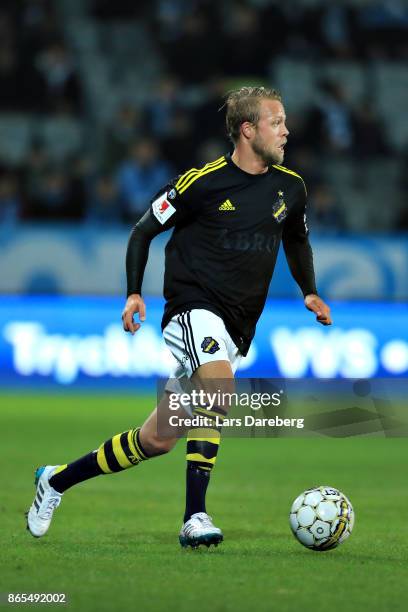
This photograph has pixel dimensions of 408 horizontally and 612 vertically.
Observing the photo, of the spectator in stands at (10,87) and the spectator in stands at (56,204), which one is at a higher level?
the spectator in stands at (10,87)

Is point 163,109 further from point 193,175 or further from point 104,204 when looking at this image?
point 193,175

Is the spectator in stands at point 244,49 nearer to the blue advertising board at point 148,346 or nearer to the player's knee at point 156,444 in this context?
the blue advertising board at point 148,346

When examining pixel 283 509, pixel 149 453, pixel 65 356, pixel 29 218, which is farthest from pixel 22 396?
pixel 149 453

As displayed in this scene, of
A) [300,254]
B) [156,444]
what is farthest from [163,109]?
[156,444]

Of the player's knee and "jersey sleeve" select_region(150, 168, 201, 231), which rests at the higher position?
"jersey sleeve" select_region(150, 168, 201, 231)

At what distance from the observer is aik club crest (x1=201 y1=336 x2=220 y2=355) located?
5852 millimetres

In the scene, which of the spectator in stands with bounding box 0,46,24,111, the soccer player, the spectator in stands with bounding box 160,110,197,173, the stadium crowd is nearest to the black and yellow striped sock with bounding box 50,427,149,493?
the soccer player

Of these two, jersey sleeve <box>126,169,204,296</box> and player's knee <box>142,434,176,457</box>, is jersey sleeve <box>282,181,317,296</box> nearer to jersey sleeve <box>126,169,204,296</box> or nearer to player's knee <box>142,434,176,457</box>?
jersey sleeve <box>126,169,204,296</box>

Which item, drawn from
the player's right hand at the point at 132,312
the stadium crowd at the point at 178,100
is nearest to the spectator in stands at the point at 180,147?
the stadium crowd at the point at 178,100

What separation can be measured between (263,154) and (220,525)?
1948 mm

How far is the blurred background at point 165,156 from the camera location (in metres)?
14.2

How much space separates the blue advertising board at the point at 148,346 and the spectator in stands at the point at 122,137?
313cm

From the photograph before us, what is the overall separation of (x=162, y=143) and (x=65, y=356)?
3.37m

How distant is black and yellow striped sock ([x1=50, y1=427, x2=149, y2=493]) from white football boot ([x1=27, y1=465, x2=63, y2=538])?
0.11 ft
